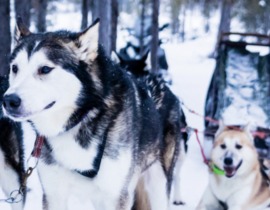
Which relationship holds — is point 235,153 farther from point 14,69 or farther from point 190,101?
point 190,101

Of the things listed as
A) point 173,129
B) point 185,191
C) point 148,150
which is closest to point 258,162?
point 185,191

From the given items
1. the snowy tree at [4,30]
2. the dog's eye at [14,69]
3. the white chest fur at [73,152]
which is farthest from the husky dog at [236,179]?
the snowy tree at [4,30]

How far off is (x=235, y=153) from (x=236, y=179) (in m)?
0.24

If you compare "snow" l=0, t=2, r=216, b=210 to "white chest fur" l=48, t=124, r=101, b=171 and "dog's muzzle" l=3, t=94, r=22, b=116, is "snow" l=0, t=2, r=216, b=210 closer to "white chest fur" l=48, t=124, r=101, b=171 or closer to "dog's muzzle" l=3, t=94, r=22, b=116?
"white chest fur" l=48, t=124, r=101, b=171

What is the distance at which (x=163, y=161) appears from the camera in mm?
3180

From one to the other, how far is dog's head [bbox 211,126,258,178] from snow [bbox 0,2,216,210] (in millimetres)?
551

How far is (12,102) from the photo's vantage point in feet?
6.54

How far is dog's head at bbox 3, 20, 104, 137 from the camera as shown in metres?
2.03

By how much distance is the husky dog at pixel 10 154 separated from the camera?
2.77m

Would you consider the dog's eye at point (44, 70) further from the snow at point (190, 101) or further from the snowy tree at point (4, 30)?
the snowy tree at point (4, 30)

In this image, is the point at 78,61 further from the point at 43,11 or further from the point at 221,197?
the point at 43,11

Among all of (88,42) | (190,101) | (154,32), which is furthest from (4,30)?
(190,101)

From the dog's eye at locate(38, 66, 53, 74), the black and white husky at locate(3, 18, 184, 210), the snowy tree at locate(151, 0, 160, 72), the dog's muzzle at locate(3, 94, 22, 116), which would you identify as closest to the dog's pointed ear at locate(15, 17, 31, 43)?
the black and white husky at locate(3, 18, 184, 210)

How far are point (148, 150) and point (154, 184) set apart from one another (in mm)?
426
